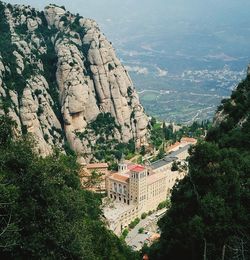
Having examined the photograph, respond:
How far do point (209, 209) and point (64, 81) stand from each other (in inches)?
1986

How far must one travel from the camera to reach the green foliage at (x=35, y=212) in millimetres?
16172

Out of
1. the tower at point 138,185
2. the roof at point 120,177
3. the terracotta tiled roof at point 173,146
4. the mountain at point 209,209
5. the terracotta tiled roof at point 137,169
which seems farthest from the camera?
the terracotta tiled roof at point 173,146

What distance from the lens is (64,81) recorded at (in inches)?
2731

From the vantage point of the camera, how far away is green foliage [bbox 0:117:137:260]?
1617 cm

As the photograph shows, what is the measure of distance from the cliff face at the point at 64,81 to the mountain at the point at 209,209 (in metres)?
36.3

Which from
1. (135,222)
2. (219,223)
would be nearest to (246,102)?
(219,223)

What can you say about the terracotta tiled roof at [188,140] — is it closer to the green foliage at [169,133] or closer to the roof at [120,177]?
the green foliage at [169,133]

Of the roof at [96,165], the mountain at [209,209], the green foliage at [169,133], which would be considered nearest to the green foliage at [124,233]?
the roof at [96,165]

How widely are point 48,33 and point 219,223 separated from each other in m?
61.4

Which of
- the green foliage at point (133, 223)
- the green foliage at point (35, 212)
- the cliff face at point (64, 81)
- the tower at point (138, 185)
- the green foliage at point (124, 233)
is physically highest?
the green foliage at point (35, 212)

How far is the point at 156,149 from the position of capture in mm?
75000

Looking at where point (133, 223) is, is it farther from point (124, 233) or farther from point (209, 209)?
point (209, 209)

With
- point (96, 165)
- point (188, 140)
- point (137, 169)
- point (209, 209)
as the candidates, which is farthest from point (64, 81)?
point (209, 209)

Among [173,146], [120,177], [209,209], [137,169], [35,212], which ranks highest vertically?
[35,212]
